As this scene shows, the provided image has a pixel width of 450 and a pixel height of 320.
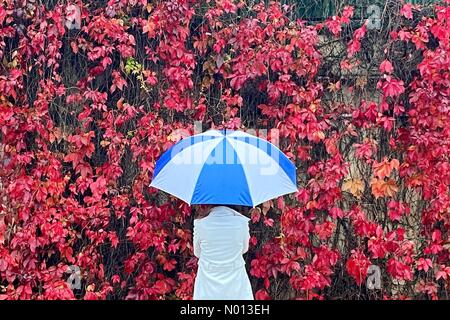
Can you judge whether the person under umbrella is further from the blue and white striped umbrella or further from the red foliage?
the red foliage

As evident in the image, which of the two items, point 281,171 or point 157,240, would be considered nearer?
point 281,171

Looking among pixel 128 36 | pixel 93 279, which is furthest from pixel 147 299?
pixel 128 36

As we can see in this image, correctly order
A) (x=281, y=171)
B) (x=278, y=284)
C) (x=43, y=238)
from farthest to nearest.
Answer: (x=278, y=284) → (x=43, y=238) → (x=281, y=171)

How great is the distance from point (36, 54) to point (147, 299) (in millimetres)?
2161

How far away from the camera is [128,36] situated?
16.3ft

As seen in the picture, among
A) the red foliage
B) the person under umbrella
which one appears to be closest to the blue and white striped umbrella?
the person under umbrella

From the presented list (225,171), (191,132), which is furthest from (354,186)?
(225,171)

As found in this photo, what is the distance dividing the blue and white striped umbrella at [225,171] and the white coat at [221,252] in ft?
0.44

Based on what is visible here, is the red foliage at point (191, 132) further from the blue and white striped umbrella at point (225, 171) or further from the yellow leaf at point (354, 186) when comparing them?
the blue and white striped umbrella at point (225, 171)

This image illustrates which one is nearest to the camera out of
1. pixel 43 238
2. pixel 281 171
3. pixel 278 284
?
pixel 281 171

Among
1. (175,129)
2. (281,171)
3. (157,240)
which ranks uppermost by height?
(175,129)

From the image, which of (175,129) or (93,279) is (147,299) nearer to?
(93,279)

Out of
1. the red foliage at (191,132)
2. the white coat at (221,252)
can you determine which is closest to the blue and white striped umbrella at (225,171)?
the white coat at (221,252)

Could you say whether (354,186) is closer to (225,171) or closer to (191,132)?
(191,132)
